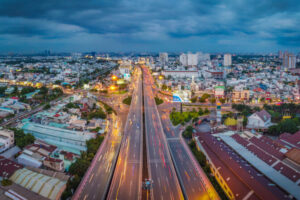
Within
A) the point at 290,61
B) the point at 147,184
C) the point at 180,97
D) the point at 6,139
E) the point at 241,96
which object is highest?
the point at 290,61

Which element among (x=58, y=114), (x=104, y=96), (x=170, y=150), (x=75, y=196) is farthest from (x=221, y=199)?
(x=104, y=96)

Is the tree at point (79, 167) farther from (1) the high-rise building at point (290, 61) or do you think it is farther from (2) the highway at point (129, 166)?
(1) the high-rise building at point (290, 61)

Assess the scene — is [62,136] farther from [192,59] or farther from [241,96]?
[192,59]

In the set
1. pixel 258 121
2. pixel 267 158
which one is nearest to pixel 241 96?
pixel 258 121

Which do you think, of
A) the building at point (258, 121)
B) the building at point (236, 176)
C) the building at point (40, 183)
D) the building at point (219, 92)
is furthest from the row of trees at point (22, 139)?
the building at point (219, 92)

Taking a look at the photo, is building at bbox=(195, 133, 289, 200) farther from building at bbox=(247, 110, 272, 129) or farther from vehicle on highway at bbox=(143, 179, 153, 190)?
building at bbox=(247, 110, 272, 129)
